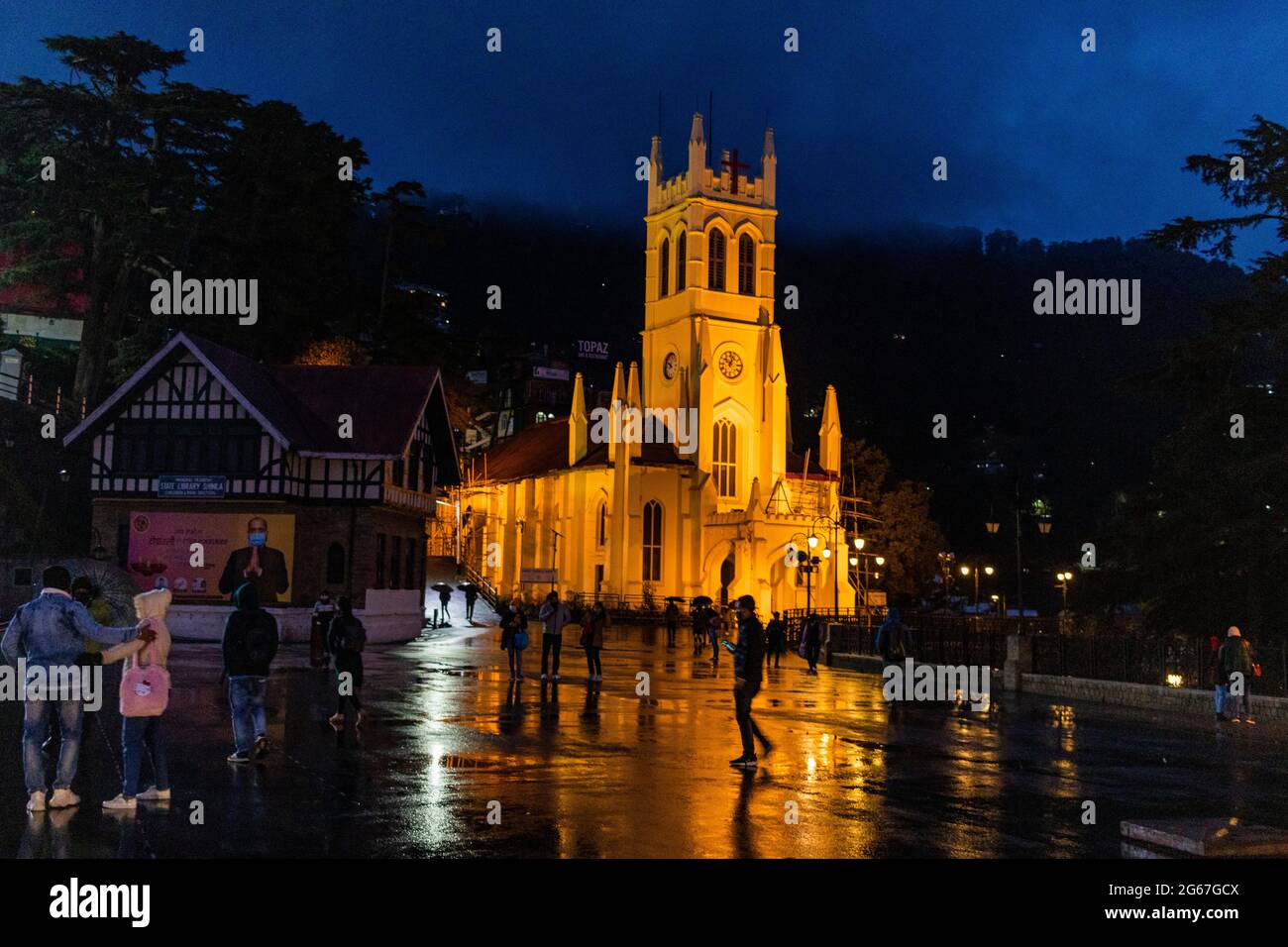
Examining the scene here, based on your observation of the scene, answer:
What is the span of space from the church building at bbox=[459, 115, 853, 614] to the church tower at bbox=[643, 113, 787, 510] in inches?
3.6

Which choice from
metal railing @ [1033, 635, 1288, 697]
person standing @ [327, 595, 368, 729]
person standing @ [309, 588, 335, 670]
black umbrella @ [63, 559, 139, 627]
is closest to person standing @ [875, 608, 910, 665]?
metal railing @ [1033, 635, 1288, 697]

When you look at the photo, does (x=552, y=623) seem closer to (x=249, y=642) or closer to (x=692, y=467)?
(x=249, y=642)

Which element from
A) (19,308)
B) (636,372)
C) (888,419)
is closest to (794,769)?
(19,308)

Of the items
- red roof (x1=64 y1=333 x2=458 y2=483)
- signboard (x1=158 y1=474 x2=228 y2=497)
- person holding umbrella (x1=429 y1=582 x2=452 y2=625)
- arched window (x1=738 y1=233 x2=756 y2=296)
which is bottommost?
person holding umbrella (x1=429 y1=582 x2=452 y2=625)

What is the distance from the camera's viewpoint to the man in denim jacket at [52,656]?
9.93 metres

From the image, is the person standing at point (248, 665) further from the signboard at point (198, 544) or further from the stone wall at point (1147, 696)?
the signboard at point (198, 544)

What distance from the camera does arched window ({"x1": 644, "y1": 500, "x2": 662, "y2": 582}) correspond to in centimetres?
7112

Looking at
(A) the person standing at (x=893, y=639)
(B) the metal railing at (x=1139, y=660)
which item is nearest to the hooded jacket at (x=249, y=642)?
(A) the person standing at (x=893, y=639)

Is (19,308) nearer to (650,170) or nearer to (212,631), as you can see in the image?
(212,631)

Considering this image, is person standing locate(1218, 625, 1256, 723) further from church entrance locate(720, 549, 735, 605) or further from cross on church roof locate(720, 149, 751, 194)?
cross on church roof locate(720, 149, 751, 194)

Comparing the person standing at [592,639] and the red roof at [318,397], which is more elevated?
the red roof at [318,397]

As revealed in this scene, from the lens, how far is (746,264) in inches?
3132

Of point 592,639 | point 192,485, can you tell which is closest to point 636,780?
point 592,639

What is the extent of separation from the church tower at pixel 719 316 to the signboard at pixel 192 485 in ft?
127
